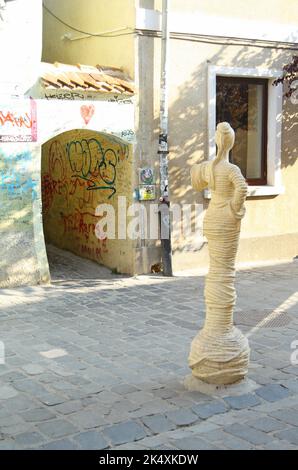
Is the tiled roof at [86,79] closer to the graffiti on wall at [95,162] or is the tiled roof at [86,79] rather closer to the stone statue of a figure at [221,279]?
the graffiti on wall at [95,162]

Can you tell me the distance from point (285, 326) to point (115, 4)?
5.58 metres

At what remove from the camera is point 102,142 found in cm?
997

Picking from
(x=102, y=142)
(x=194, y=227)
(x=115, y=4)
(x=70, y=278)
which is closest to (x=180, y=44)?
(x=115, y=4)

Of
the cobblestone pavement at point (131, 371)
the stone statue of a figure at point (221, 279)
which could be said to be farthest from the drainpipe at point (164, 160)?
the stone statue of a figure at point (221, 279)

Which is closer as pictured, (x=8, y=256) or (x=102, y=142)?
(x=8, y=256)

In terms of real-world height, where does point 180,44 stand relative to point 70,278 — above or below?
above

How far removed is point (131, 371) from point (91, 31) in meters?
6.53

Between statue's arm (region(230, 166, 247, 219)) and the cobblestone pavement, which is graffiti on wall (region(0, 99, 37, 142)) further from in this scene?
statue's arm (region(230, 166, 247, 219))

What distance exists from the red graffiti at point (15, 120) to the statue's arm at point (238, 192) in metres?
4.41

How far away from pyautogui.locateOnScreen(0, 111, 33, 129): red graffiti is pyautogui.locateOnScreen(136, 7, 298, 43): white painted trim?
7.17ft

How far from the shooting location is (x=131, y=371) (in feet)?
17.8

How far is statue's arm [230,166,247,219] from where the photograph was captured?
185 inches
